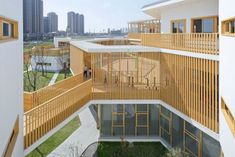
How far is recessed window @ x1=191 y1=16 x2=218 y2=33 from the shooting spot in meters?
15.1

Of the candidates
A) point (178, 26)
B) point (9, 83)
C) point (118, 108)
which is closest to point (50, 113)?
point (9, 83)

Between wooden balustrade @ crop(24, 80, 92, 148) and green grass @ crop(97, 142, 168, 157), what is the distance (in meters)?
3.16

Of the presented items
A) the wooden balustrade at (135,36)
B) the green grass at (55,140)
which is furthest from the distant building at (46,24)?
the green grass at (55,140)

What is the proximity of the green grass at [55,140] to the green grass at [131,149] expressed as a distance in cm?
270

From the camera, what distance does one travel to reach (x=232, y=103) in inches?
283

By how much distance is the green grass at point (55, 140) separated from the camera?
16.1 metres

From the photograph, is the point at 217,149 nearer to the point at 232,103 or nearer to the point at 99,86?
the point at 232,103

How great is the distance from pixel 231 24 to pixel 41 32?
105719 millimetres

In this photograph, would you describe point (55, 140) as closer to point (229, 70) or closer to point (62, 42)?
point (229, 70)

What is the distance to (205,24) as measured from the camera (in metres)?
15.6

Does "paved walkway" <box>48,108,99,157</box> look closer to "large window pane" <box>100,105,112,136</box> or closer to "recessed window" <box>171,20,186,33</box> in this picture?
"large window pane" <box>100,105,112,136</box>

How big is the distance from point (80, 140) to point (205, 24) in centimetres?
984

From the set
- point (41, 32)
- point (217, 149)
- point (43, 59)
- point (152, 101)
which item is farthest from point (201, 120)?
point (41, 32)

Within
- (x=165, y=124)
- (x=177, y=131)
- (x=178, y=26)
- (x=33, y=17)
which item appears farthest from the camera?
(x=33, y=17)
